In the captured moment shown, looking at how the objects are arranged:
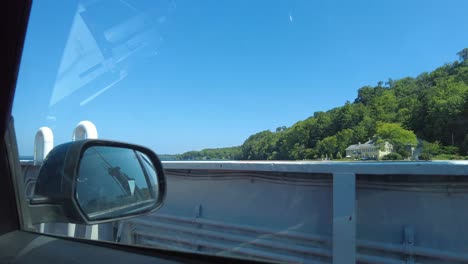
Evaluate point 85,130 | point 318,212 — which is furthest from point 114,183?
point 318,212

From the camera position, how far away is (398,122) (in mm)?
2164

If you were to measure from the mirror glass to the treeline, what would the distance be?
0.97 metres

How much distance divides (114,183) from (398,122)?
5.63 ft

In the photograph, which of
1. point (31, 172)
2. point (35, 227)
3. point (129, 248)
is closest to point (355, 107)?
point (129, 248)

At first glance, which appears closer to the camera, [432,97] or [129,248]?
[432,97]

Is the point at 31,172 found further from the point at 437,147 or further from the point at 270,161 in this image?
the point at 437,147

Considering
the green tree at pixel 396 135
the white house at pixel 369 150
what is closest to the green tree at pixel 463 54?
the green tree at pixel 396 135

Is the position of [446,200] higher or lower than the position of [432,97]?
lower

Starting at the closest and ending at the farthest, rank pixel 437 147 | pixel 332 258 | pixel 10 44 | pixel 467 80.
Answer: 1. pixel 467 80
2. pixel 10 44
3. pixel 437 147
4. pixel 332 258

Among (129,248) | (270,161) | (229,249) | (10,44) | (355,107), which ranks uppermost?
(10,44)

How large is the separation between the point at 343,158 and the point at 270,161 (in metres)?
0.82

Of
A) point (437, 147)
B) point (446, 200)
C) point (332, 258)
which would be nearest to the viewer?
point (437, 147)

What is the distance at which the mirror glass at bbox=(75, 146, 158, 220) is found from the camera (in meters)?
1.90

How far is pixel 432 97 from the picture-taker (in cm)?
196
